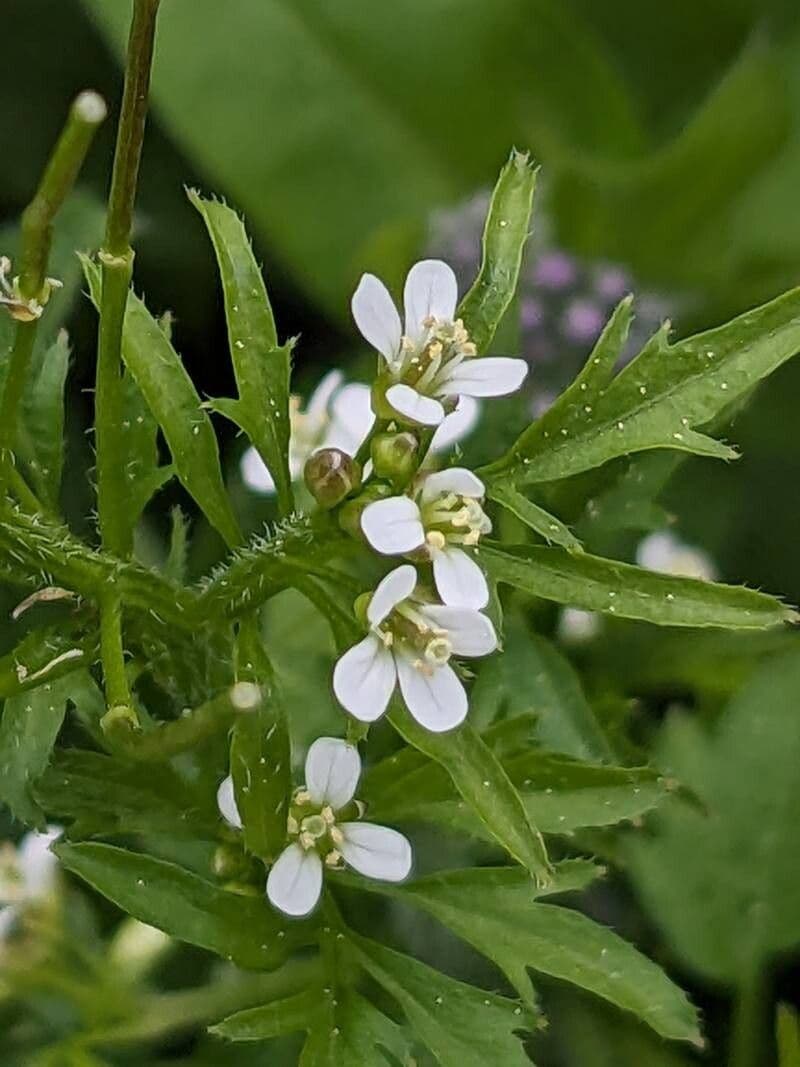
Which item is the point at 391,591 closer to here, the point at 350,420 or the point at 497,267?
the point at 497,267

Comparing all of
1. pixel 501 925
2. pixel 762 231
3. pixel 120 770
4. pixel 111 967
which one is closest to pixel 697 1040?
pixel 501 925

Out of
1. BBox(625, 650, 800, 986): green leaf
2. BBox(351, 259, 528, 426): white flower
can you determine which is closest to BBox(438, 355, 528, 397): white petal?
BBox(351, 259, 528, 426): white flower

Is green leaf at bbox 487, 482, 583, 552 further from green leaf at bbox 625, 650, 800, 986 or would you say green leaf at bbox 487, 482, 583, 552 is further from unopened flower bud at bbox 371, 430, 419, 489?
green leaf at bbox 625, 650, 800, 986

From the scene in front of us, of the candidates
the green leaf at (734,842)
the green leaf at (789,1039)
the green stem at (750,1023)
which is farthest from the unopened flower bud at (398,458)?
the green stem at (750,1023)

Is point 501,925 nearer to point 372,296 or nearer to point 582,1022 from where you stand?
point 372,296

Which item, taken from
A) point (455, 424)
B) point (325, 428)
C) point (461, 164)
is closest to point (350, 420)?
point (325, 428)

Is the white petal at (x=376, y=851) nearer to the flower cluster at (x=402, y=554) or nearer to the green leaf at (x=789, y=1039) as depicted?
the flower cluster at (x=402, y=554)
